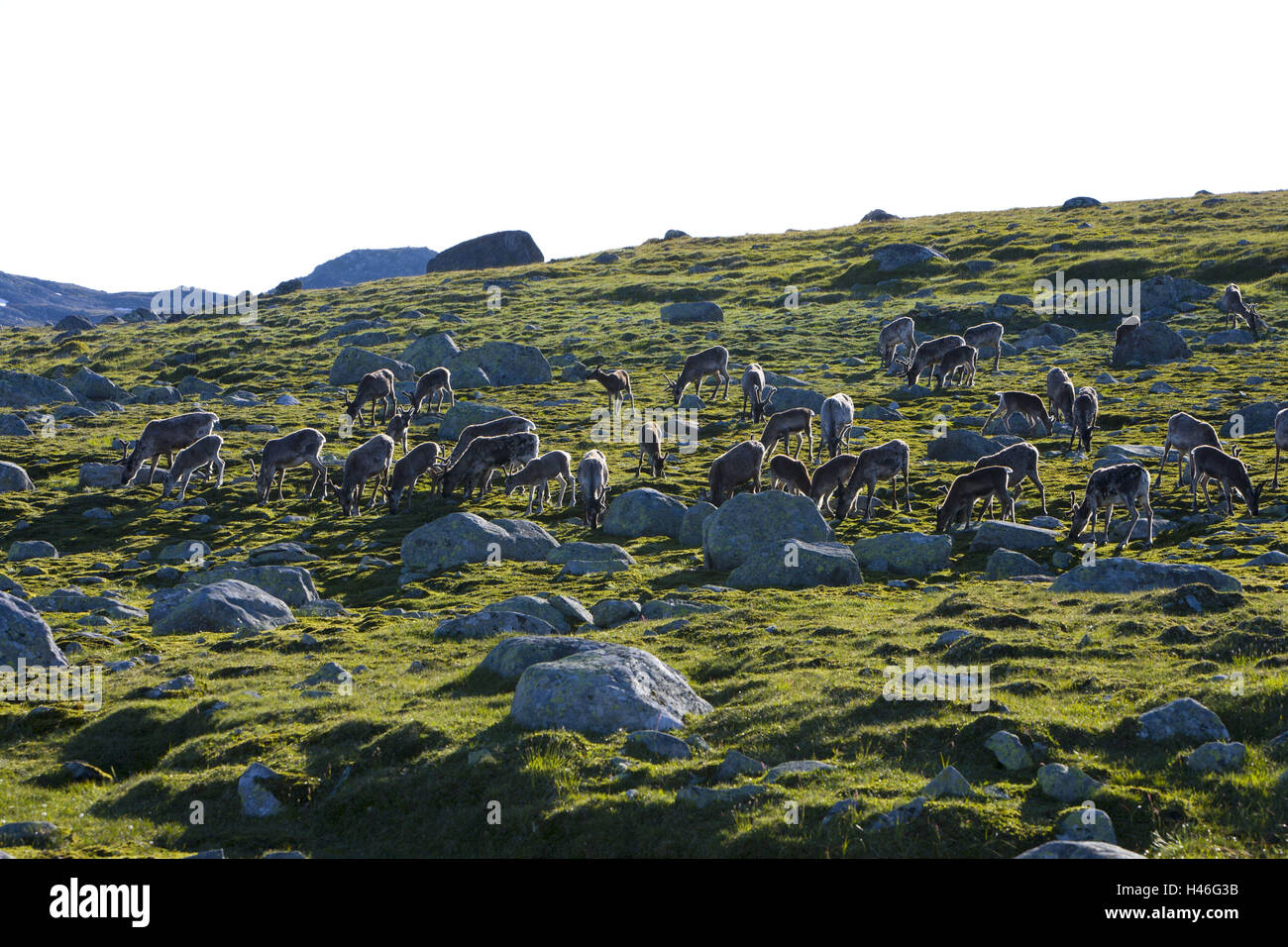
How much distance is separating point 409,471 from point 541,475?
3997mm

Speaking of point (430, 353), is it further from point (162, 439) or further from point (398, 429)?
point (162, 439)

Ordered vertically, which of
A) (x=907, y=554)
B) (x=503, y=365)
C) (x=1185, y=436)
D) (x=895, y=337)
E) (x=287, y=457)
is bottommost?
(x=907, y=554)

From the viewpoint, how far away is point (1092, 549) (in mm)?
21375

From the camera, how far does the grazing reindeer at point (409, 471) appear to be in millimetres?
→ 29766

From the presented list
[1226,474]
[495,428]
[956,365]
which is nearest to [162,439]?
[495,428]

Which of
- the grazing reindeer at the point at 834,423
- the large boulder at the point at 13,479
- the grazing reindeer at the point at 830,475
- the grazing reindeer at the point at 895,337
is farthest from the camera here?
the grazing reindeer at the point at 895,337

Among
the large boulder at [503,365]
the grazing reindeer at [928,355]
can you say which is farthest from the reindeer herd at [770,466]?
the large boulder at [503,365]

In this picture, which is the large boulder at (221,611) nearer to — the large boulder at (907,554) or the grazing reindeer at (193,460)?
the grazing reindeer at (193,460)

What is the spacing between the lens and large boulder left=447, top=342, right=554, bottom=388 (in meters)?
50.8

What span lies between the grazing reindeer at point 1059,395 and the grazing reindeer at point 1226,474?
1094cm

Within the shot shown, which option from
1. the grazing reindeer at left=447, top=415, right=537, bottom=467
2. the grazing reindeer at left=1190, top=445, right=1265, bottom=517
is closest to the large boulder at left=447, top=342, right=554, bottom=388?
the grazing reindeer at left=447, top=415, right=537, bottom=467

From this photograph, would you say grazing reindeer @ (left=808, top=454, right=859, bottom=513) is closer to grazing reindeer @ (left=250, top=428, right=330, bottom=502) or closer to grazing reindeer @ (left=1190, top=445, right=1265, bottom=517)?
grazing reindeer @ (left=1190, top=445, right=1265, bottom=517)

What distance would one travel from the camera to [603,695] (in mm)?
13047
